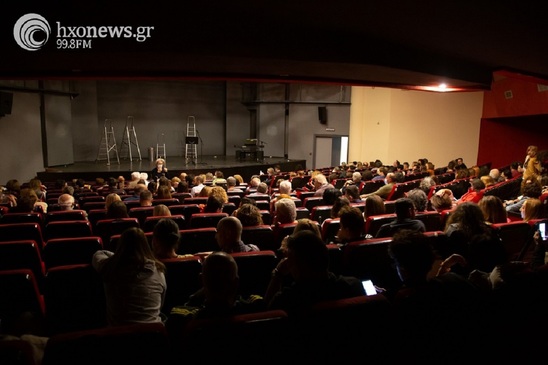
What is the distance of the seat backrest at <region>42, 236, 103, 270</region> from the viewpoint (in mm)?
3354

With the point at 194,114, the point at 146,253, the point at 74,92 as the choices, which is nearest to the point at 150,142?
the point at 194,114

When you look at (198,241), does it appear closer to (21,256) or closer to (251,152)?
(21,256)

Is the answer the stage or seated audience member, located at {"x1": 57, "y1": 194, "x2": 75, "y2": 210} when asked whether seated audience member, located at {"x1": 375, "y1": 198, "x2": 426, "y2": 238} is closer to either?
seated audience member, located at {"x1": 57, "y1": 194, "x2": 75, "y2": 210}

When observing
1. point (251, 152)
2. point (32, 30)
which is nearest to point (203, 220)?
point (32, 30)

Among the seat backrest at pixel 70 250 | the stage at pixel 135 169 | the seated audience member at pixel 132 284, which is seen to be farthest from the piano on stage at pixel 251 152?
the seated audience member at pixel 132 284

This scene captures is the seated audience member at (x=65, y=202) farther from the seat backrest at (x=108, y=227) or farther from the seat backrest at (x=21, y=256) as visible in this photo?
the seat backrest at (x=21, y=256)

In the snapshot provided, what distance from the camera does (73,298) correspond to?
110 inches

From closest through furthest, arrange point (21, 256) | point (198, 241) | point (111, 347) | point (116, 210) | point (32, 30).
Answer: point (111, 347)
point (21, 256)
point (198, 241)
point (116, 210)
point (32, 30)

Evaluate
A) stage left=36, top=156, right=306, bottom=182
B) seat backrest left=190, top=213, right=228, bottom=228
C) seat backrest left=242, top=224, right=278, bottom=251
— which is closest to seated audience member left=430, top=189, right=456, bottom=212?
seat backrest left=242, top=224, right=278, bottom=251

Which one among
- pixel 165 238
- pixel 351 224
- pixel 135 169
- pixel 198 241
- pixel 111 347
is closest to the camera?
pixel 111 347

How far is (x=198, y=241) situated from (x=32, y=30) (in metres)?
4.32

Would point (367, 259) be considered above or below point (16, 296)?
above

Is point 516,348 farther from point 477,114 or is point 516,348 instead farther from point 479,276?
point 477,114

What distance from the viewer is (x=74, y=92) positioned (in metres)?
14.8
